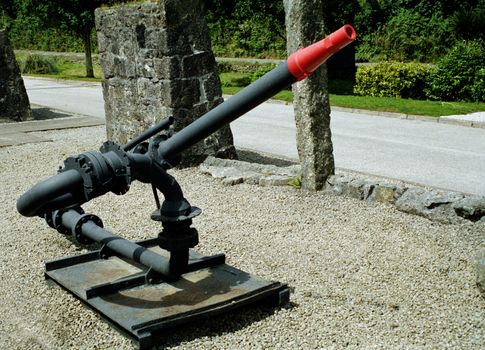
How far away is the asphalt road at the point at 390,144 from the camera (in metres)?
8.98

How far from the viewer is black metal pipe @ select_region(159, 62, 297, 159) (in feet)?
10.7

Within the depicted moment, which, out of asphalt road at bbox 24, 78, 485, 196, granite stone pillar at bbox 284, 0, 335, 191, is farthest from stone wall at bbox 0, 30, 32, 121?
granite stone pillar at bbox 284, 0, 335, 191

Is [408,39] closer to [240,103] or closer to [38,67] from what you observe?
[38,67]

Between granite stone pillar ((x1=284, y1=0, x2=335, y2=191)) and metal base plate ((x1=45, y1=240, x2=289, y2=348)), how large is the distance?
248 cm

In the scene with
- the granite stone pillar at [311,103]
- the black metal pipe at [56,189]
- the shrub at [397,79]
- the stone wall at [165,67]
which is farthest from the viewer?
the shrub at [397,79]

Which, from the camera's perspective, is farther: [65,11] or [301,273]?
[65,11]

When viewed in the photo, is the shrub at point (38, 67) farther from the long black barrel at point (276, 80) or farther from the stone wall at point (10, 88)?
the long black barrel at point (276, 80)

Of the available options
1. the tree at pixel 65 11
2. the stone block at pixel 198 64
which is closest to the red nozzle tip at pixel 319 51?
the stone block at pixel 198 64

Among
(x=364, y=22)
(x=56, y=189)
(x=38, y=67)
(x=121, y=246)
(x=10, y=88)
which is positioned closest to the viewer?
(x=56, y=189)

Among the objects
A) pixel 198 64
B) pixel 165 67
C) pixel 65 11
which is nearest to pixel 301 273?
pixel 165 67

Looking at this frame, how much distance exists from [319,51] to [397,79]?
51.4 feet

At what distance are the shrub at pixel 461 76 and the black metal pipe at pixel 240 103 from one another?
48.5 feet

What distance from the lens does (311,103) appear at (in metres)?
6.81

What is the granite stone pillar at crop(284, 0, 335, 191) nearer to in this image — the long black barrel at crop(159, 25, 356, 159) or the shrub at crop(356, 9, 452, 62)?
the long black barrel at crop(159, 25, 356, 159)
